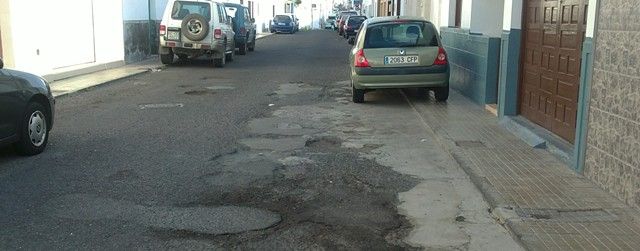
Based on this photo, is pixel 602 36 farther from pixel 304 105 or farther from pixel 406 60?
pixel 304 105

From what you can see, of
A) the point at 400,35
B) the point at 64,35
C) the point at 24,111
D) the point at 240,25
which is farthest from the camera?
the point at 240,25

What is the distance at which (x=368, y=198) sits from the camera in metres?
5.95

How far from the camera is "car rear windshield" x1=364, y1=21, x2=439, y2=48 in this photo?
1162 cm

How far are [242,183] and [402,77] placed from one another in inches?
223

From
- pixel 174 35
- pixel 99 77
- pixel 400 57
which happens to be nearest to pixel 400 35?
pixel 400 57

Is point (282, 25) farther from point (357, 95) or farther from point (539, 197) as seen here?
point (539, 197)

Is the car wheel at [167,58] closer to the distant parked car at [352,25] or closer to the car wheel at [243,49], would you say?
the car wheel at [243,49]

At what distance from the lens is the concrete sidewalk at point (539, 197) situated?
190 inches


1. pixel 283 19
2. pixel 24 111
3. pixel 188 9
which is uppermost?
pixel 188 9

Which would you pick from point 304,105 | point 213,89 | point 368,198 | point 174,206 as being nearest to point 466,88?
point 304,105

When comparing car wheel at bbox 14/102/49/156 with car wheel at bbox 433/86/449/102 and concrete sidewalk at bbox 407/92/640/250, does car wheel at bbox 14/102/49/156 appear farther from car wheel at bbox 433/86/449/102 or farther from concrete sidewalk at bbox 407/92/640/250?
car wheel at bbox 433/86/449/102

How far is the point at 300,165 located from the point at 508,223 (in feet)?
8.84

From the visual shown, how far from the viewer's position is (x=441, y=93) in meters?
12.0

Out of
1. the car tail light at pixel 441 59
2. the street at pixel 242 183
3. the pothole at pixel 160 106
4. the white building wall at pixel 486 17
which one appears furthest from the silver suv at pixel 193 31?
the car tail light at pixel 441 59
